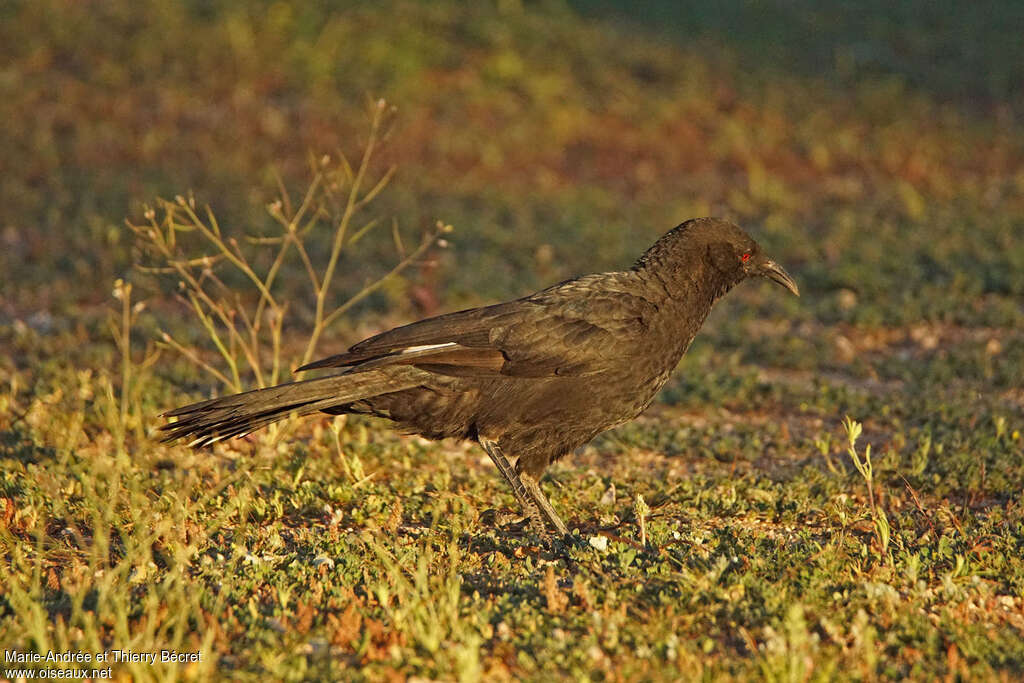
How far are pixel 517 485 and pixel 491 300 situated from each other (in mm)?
4740

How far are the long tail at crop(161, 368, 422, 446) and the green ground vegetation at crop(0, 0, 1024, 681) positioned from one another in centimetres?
25

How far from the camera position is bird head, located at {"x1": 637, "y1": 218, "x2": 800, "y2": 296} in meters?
5.94

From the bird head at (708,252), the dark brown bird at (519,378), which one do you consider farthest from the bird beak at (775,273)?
the dark brown bird at (519,378)

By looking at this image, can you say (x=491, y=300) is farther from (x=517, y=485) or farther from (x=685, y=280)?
(x=517, y=485)

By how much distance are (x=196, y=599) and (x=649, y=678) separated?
1573 mm

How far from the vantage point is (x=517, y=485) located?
5.71m

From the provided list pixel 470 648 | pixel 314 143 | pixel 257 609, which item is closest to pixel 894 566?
pixel 470 648

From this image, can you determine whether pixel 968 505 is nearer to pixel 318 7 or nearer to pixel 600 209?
pixel 600 209

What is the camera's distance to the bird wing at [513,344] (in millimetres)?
5527

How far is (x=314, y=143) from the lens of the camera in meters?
15.2

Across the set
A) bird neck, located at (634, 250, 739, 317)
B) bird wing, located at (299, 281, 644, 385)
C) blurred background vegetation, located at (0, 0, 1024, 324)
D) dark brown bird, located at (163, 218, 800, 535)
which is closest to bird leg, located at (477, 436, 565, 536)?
dark brown bird, located at (163, 218, 800, 535)

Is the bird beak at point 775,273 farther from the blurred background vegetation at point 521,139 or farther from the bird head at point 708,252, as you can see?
the blurred background vegetation at point 521,139

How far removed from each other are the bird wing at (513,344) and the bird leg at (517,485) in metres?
0.39

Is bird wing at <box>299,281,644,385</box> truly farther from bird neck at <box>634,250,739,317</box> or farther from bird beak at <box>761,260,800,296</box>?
bird beak at <box>761,260,800,296</box>
